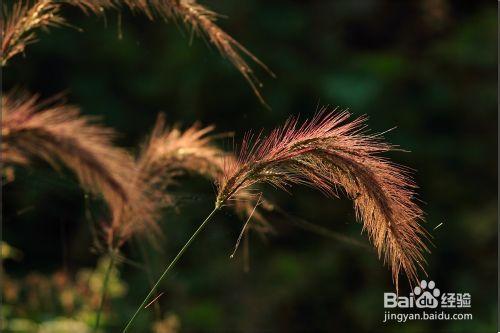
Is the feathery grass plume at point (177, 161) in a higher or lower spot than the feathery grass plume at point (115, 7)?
lower

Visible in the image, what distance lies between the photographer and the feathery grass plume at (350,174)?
1.37 metres

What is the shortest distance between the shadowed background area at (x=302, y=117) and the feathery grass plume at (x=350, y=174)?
4003 mm

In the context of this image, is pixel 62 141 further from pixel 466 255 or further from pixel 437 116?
pixel 437 116

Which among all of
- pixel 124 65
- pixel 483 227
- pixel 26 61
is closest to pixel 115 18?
pixel 124 65

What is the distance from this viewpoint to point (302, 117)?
7.04 m

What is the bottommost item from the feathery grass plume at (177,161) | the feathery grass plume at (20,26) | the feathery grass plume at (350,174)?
the feathery grass plume at (350,174)

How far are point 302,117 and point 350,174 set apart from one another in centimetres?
567

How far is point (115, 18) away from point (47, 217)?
6.37ft

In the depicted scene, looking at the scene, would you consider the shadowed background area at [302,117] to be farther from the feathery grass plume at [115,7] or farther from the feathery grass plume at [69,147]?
the feathery grass plume at [69,147]

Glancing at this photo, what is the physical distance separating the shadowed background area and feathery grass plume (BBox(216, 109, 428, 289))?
4.00 meters

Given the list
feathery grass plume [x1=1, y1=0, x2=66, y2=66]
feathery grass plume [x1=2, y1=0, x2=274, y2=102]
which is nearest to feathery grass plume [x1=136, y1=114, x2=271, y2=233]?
feathery grass plume [x1=2, y1=0, x2=274, y2=102]

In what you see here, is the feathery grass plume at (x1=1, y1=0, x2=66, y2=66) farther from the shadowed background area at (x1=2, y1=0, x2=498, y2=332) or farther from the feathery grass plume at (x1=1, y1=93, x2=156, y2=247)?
the shadowed background area at (x1=2, y1=0, x2=498, y2=332)

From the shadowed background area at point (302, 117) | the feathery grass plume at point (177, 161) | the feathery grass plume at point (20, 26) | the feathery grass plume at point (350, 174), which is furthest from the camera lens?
the shadowed background area at point (302, 117)

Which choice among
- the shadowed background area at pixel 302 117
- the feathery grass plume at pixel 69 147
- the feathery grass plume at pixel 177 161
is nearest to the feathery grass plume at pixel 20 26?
the feathery grass plume at pixel 69 147
